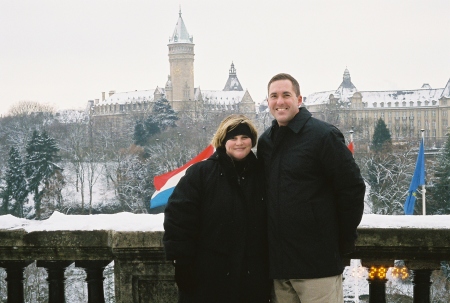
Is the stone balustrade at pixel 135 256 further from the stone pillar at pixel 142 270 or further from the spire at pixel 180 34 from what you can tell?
the spire at pixel 180 34

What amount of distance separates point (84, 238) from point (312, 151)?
1.49 meters

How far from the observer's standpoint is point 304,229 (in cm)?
333

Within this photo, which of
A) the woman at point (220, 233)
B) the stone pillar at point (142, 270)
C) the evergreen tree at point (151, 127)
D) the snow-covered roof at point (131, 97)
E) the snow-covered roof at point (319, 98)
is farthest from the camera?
the snow-covered roof at point (131, 97)

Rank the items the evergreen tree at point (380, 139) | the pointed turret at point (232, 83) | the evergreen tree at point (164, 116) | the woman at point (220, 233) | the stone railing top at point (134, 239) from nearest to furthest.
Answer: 1. the woman at point (220, 233)
2. the stone railing top at point (134, 239)
3. the evergreen tree at point (380, 139)
4. the evergreen tree at point (164, 116)
5. the pointed turret at point (232, 83)

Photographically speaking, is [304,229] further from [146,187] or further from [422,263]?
[146,187]

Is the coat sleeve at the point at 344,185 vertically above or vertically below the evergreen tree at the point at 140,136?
below

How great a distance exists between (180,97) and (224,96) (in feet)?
38.7

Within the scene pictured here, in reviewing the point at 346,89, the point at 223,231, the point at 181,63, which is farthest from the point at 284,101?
the point at 181,63

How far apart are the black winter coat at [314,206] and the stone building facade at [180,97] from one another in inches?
4149

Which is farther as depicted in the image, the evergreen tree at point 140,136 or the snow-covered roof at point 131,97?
the snow-covered roof at point 131,97

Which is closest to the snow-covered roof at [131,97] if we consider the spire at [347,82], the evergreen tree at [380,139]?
the spire at [347,82]

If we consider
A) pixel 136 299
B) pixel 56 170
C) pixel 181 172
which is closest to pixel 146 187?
pixel 56 170

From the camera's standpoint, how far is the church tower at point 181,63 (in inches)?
4550

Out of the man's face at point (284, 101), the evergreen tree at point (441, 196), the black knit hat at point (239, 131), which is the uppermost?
the man's face at point (284, 101)
